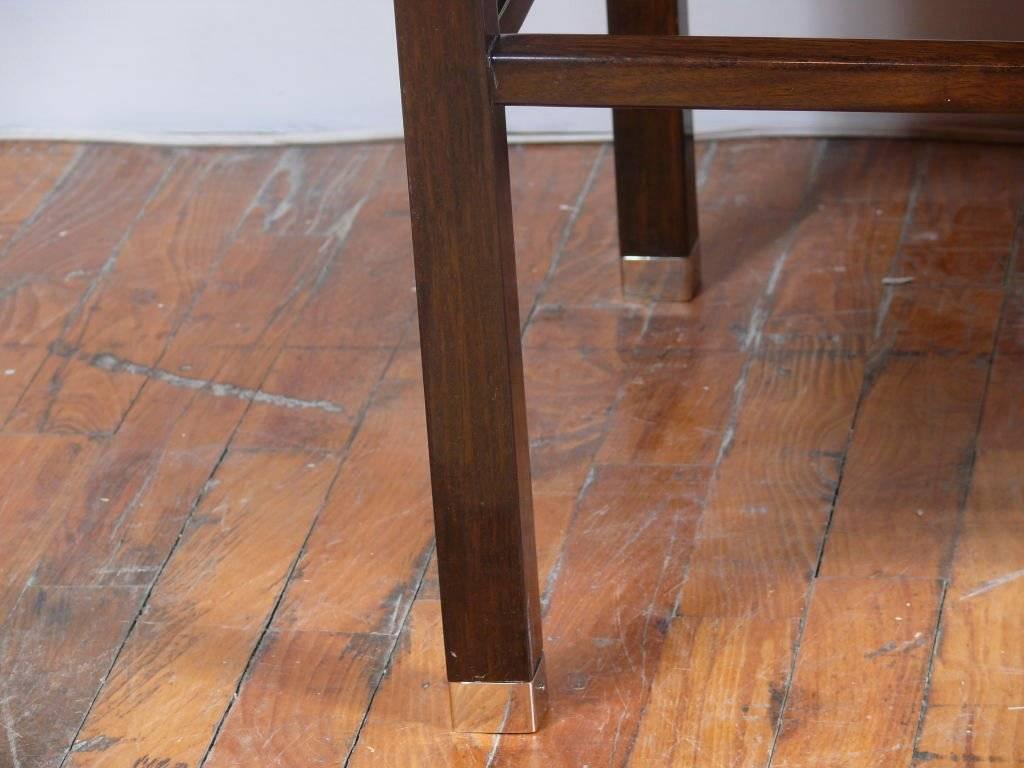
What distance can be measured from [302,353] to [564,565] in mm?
530

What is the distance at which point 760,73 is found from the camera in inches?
46.2

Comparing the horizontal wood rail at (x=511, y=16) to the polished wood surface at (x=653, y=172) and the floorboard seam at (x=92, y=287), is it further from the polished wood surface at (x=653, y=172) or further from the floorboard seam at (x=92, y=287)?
the floorboard seam at (x=92, y=287)

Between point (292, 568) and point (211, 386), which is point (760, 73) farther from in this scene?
point (211, 386)

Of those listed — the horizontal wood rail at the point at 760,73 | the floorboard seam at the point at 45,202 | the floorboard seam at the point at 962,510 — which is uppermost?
the horizontal wood rail at the point at 760,73

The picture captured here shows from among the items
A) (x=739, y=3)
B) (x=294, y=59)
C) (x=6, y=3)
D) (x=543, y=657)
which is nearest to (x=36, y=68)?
(x=6, y=3)

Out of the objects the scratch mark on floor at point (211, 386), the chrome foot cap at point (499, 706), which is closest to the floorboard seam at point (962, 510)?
the chrome foot cap at point (499, 706)

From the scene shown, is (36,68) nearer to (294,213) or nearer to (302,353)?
(294,213)

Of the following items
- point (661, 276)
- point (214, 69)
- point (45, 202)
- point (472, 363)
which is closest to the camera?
point (472, 363)

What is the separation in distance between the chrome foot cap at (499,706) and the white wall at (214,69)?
1.24 meters

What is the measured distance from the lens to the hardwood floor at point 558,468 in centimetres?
144

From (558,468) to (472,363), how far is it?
510 mm

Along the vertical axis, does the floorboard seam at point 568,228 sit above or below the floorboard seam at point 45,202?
below

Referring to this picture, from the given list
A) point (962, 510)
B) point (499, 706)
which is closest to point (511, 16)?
point (499, 706)

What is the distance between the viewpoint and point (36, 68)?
2.62 metres
